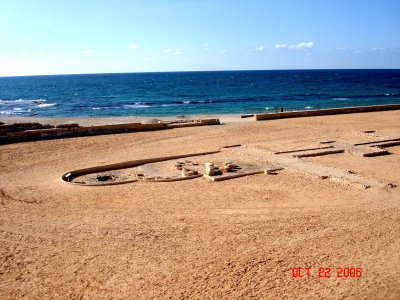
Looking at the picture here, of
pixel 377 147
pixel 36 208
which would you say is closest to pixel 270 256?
pixel 36 208

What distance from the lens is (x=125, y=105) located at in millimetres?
49031

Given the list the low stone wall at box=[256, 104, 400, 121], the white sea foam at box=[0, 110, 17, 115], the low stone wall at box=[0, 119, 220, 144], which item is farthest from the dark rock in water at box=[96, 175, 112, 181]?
the white sea foam at box=[0, 110, 17, 115]

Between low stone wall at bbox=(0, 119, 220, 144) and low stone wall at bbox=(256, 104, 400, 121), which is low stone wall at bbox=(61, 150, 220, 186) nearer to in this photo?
low stone wall at bbox=(0, 119, 220, 144)

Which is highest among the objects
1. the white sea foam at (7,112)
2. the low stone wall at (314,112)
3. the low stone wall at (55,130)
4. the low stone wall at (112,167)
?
the low stone wall at (314,112)

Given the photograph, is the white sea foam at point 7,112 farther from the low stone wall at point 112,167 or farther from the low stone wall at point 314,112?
the low stone wall at point 112,167

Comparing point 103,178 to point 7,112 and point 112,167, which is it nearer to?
point 112,167

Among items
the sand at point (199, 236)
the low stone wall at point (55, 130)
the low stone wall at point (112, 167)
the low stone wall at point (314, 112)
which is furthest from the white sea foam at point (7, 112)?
the low stone wall at point (112, 167)

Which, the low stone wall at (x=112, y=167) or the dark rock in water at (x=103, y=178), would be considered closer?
the dark rock in water at (x=103, y=178)
